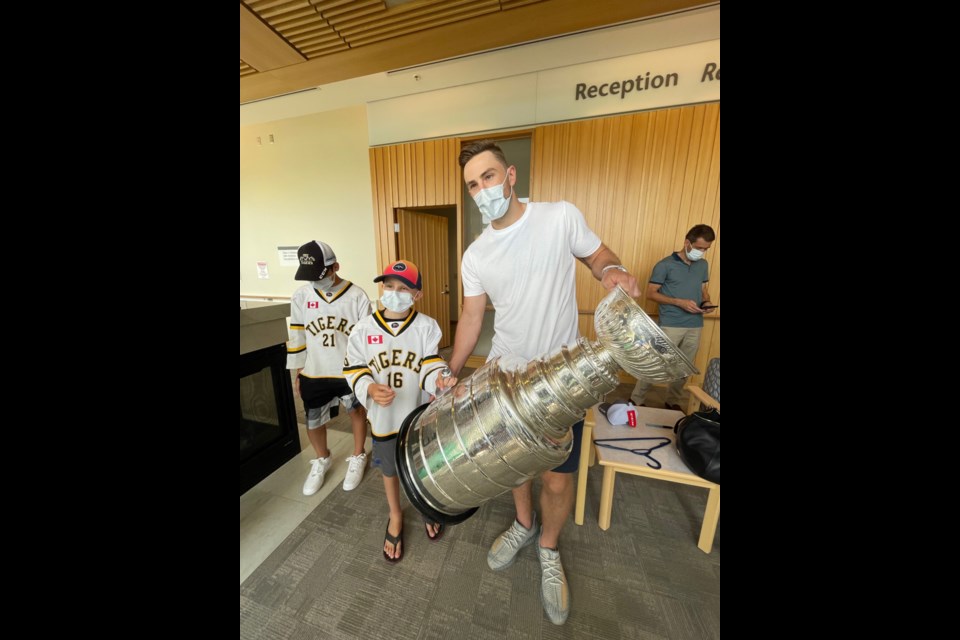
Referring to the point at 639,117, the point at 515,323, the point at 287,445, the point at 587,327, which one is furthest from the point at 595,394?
the point at 639,117

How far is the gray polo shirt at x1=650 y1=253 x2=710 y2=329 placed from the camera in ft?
8.34

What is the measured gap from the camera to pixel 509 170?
3.89 feet

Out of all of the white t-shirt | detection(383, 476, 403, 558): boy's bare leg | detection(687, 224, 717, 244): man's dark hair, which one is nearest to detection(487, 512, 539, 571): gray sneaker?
detection(383, 476, 403, 558): boy's bare leg

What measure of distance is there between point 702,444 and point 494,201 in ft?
4.97

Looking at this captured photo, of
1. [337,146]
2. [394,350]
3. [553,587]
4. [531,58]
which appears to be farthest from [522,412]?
[337,146]

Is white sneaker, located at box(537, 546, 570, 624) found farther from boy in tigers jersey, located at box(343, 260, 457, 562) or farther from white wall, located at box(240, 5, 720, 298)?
white wall, located at box(240, 5, 720, 298)

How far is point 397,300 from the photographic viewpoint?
4.26ft

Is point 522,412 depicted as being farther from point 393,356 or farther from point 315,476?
point 315,476

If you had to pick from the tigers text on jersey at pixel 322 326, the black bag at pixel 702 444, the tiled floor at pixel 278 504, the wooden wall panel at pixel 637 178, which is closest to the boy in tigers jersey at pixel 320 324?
the tigers text on jersey at pixel 322 326

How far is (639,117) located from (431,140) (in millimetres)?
2307

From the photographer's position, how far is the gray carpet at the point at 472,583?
45.6 inches

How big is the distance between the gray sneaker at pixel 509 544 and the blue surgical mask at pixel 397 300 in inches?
49.0
